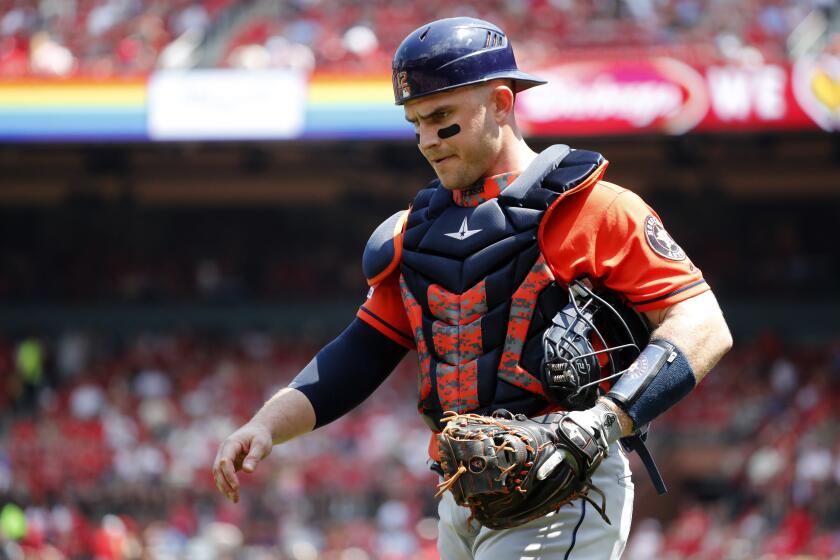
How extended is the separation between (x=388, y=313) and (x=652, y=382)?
782 millimetres

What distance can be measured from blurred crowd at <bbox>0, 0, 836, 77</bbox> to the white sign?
0.94 feet

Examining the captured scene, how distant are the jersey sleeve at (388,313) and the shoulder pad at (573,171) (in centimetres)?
51

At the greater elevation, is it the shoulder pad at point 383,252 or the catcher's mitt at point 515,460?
the shoulder pad at point 383,252

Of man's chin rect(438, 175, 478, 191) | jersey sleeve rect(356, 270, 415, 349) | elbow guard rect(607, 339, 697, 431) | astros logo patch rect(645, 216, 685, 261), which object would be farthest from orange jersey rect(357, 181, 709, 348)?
jersey sleeve rect(356, 270, 415, 349)

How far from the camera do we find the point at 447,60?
2.83 m

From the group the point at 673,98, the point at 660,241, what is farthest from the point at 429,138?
the point at 673,98

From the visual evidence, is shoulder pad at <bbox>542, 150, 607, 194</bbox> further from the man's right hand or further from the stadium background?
the stadium background

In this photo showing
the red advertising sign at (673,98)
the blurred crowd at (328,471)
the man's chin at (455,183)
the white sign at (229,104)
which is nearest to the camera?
the man's chin at (455,183)

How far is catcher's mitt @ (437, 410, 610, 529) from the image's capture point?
8.37ft

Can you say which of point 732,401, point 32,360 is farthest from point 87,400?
point 732,401

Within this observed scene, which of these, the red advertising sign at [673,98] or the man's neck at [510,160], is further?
the red advertising sign at [673,98]

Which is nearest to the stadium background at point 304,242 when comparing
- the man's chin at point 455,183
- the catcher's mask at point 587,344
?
the catcher's mask at point 587,344

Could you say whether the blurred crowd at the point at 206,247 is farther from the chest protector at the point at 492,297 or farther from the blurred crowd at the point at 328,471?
the chest protector at the point at 492,297

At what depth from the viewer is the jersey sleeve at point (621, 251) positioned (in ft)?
9.02
